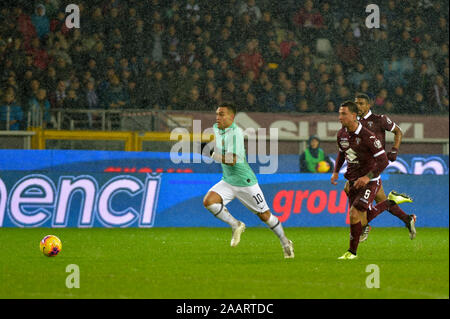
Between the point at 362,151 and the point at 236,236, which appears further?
the point at 236,236

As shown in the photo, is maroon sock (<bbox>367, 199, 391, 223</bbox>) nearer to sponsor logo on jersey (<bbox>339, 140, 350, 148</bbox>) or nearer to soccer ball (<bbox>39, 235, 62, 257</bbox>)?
sponsor logo on jersey (<bbox>339, 140, 350, 148</bbox>)

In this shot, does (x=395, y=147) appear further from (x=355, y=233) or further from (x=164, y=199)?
(x=164, y=199)

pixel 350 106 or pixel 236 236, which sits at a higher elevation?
pixel 350 106

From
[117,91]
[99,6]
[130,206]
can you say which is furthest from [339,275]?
[99,6]

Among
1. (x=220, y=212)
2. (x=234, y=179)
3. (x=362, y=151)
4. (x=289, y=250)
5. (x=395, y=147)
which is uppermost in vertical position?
(x=395, y=147)

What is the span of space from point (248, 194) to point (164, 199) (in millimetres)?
6274

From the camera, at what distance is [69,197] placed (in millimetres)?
15633

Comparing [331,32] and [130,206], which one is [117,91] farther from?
[331,32]

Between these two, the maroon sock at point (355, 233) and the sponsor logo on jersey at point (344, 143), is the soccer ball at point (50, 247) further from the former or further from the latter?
the sponsor logo on jersey at point (344, 143)

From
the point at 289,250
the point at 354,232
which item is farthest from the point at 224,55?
the point at 354,232

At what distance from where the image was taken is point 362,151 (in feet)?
33.3

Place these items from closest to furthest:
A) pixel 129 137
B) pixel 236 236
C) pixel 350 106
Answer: pixel 350 106 < pixel 236 236 < pixel 129 137

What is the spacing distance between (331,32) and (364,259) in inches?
499

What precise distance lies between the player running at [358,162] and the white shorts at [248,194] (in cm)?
110
